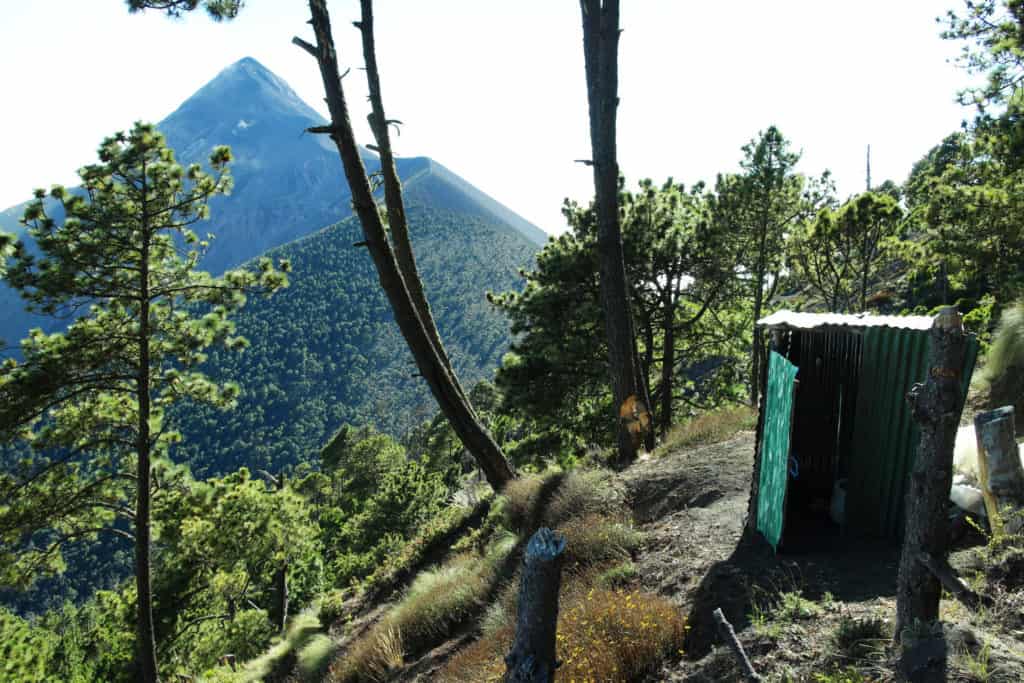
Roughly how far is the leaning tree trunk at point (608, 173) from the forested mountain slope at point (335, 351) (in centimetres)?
11645

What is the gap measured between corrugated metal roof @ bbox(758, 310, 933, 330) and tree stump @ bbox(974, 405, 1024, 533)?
125 centimetres

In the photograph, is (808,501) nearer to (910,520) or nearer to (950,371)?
(910,520)

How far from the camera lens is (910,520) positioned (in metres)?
3.02

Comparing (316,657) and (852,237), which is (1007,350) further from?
(852,237)

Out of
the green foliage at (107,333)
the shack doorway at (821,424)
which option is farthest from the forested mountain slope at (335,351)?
the shack doorway at (821,424)

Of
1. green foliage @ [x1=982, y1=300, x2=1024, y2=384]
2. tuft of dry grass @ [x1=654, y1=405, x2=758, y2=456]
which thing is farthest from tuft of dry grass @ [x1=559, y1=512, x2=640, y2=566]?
green foliage @ [x1=982, y1=300, x2=1024, y2=384]

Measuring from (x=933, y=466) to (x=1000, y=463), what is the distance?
5.37 ft

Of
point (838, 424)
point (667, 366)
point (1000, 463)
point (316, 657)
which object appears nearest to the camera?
point (1000, 463)

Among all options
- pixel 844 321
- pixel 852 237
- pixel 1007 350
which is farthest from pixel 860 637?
pixel 852 237

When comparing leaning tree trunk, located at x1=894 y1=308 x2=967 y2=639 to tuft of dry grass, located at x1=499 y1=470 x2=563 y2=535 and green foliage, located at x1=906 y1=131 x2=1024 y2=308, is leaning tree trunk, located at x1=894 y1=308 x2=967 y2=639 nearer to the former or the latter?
tuft of dry grass, located at x1=499 y1=470 x2=563 y2=535

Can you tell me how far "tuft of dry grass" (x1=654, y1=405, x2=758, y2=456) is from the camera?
8891mm

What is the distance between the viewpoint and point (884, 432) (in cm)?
532

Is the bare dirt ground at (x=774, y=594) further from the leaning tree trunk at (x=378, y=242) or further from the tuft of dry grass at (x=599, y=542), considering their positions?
the leaning tree trunk at (x=378, y=242)

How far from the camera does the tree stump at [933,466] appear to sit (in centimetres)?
280
